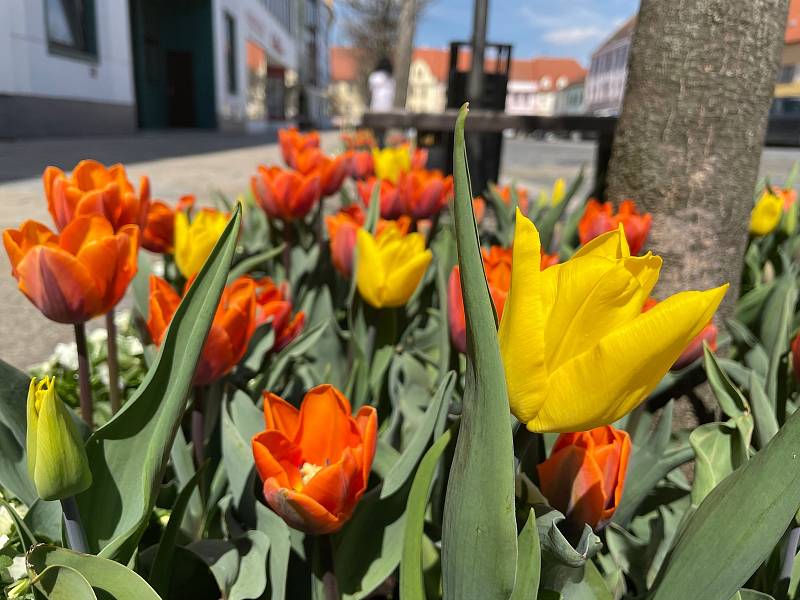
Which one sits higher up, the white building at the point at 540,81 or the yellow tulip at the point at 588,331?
the white building at the point at 540,81

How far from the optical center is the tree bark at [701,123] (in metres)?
1.32

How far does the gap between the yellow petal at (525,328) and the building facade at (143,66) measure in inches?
453

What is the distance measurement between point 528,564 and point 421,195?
1.28 meters

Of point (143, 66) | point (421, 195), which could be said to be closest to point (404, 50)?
point (421, 195)

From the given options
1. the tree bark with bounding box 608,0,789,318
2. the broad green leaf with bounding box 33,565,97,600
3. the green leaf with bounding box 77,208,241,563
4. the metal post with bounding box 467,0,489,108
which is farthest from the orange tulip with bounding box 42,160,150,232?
the metal post with bounding box 467,0,489,108

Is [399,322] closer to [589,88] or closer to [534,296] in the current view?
[534,296]

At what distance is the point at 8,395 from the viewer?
27.4 inches

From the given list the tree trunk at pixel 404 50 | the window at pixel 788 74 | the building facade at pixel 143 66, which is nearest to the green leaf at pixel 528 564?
the tree trunk at pixel 404 50

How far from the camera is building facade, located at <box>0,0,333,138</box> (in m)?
10.5

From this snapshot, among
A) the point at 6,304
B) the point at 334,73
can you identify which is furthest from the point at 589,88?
the point at 6,304

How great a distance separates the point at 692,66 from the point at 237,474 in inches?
46.1

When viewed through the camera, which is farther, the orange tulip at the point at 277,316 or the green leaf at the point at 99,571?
the orange tulip at the point at 277,316

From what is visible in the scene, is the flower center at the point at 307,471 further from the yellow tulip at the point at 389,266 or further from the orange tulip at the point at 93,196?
the orange tulip at the point at 93,196

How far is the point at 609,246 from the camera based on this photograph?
500 mm
